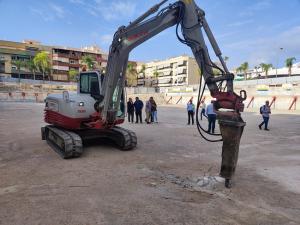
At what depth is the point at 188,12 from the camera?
24.9 feet

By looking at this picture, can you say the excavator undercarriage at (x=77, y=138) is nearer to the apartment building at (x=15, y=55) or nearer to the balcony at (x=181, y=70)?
the apartment building at (x=15, y=55)

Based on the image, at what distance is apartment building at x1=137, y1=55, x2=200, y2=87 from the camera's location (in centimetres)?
11893

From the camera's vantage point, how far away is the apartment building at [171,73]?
119 m

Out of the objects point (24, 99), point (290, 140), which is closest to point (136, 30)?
point (290, 140)

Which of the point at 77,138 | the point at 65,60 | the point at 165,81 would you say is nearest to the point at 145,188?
the point at 77,138

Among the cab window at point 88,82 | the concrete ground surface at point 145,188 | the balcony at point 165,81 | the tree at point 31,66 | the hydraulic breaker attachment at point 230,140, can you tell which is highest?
the tree at point 31,66

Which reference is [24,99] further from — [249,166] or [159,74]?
[159,74]

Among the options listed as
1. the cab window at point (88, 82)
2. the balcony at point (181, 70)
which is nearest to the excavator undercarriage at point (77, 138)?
the cab window at point (88, 82)

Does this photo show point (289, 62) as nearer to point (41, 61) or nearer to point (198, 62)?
point (41, 61)

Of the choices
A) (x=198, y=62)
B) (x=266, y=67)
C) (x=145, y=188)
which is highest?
(x=266, y=67)

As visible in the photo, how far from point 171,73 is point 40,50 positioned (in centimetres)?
5238

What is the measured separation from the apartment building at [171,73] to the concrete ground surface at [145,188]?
101 m

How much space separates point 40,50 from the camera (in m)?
105

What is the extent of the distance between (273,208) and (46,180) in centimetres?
493
